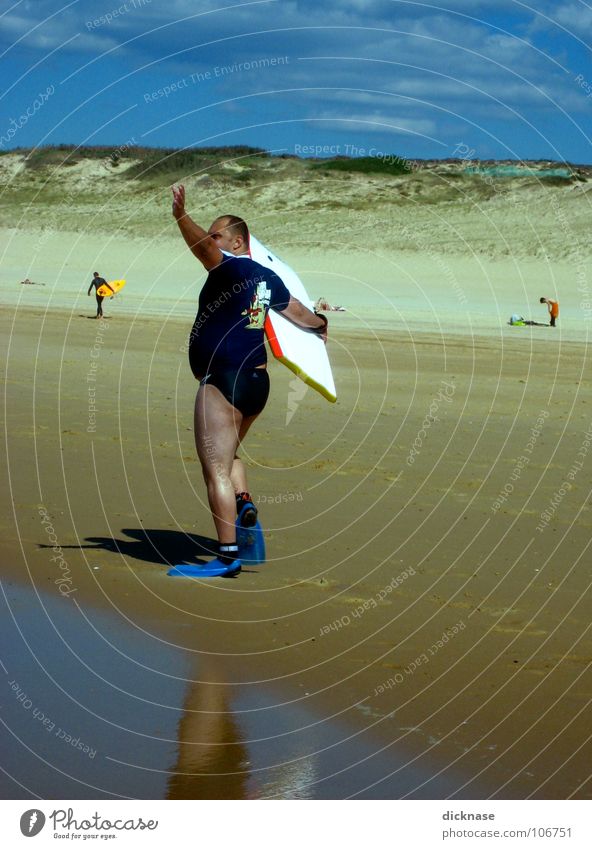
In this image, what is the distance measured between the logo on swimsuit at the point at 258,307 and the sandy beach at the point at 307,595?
1.41m

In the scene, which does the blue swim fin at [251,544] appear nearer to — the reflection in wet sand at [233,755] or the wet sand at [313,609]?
the wet sand at [313,609]

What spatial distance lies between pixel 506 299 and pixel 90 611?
42389mm

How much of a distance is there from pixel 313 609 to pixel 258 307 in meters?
1.70

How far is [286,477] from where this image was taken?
33.4ft

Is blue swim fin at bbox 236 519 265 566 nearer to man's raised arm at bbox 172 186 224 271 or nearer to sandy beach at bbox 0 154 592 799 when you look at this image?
sandy beach at bbox 0 154 592 799

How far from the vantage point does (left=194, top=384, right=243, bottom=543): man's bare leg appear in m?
7.15

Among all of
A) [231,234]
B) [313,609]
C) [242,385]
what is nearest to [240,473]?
[242,385]

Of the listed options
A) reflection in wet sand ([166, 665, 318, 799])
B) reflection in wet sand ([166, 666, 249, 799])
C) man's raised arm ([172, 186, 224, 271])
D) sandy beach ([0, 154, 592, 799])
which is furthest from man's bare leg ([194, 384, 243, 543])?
reflection in wet sand ([166, 665, 318, 799])

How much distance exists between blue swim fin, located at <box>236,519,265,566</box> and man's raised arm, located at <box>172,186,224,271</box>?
4.95ft

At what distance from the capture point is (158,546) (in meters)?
7.95

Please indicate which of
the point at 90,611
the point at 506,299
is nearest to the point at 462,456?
the point at 90,611

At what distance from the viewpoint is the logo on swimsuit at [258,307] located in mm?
7117

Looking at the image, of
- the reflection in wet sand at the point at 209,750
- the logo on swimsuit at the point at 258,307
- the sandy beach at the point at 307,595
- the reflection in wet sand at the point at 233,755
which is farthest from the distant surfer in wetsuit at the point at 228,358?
→ the reflection in wet sand at the point at 233,755

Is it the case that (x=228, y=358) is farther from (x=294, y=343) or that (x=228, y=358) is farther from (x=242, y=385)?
(x=294, y=343)
